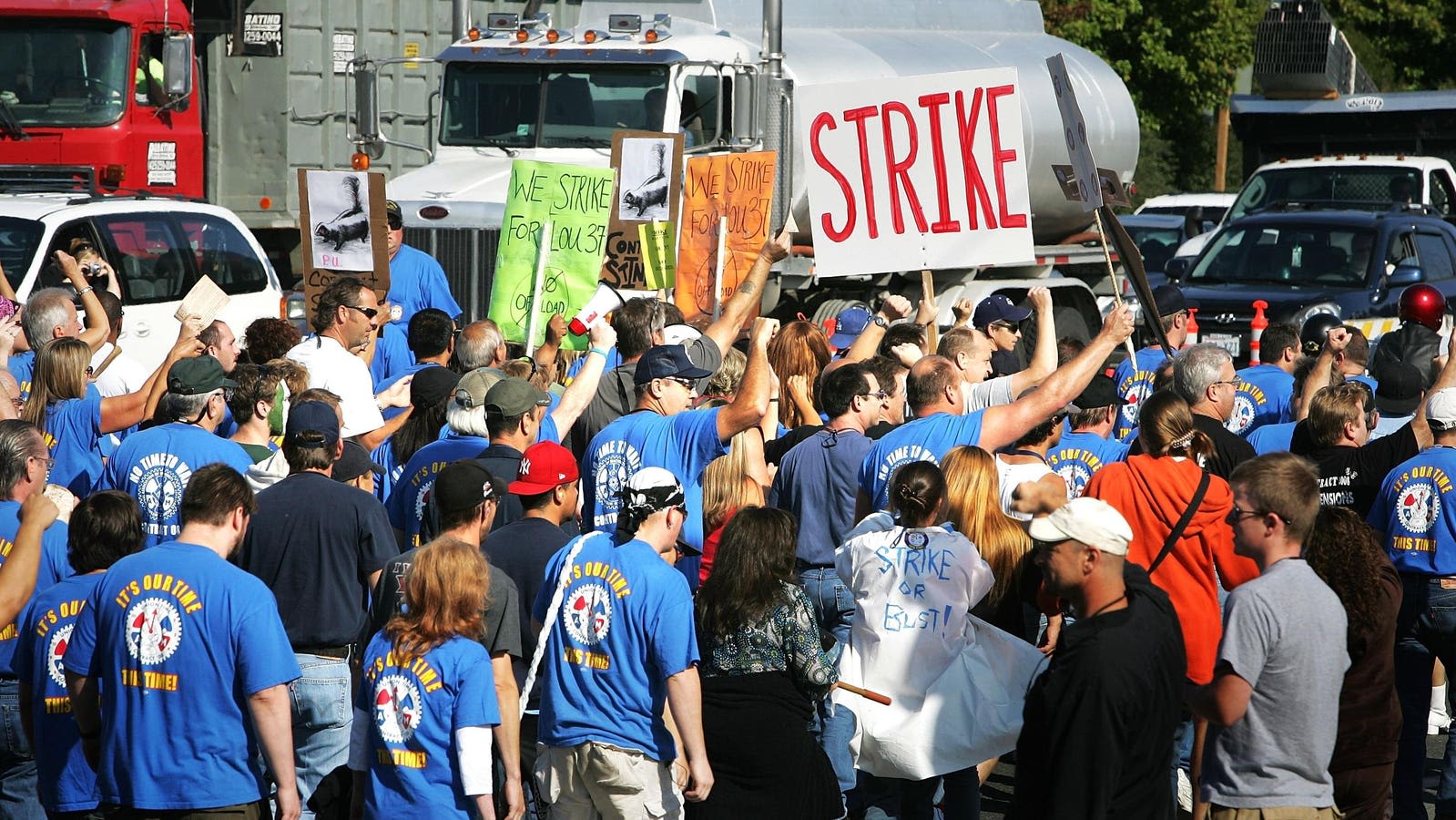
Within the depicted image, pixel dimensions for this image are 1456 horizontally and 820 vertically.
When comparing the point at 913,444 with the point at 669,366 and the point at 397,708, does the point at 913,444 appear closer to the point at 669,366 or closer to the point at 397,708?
the point at 669,366

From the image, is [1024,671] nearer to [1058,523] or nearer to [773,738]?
[773,738]

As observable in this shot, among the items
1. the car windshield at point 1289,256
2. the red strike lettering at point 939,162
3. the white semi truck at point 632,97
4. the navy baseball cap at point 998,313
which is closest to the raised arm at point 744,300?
the red strike lettering at point 939,162

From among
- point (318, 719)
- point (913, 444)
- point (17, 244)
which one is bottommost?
point (318, 719)

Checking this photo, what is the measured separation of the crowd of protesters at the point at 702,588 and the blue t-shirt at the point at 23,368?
0.23 metres

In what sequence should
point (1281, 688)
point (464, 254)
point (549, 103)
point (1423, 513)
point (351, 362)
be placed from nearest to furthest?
point (1281, 688) < point (1423, 513) < point (351, 362) < point (464, 254) < point (549, 103)

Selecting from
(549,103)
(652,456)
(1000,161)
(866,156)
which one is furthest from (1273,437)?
(549,103)

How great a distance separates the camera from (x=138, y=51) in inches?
599

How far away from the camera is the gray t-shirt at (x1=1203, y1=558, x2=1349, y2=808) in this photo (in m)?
4.36

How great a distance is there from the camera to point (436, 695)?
4.61 m

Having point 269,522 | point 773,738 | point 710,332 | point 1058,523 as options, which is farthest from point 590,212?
point 1058,523

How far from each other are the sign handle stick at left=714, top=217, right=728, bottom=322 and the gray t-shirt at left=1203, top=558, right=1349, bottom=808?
17.5ft

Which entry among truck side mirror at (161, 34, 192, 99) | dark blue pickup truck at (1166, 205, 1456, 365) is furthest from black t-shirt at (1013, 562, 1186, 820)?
truck side mirror at (161, 34, 192, 99)

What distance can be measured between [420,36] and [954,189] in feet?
32.6

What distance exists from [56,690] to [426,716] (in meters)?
1.18
